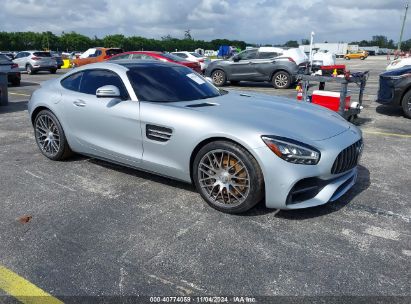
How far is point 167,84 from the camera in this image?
4.32 m

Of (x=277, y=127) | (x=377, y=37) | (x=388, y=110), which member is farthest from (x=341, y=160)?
(x=377, y=37)

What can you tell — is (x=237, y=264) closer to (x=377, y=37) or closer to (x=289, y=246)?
(x=289, y=246)

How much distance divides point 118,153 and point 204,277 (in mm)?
2077

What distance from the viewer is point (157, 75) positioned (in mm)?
4410

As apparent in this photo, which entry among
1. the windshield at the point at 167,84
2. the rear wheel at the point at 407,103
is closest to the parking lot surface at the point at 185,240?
the windshield at the point at 167,84

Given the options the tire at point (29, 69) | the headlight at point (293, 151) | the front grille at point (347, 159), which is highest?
the headlight at point (293, 151)

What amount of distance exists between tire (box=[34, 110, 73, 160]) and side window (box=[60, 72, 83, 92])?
0.44 metres

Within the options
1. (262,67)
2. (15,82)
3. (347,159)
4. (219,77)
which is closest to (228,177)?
(347,159)

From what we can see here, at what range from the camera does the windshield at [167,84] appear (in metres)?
4.13

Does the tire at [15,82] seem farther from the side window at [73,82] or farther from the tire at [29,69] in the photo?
the side window at [73,82]

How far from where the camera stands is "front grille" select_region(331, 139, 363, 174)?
3.33 m

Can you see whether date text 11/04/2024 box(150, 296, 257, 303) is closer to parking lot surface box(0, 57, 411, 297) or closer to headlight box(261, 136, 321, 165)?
parking lot surface box(0, 57, 411, 297)

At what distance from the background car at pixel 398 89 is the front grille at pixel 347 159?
17.5 feet

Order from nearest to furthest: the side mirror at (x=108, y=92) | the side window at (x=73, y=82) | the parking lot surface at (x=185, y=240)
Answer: the parking lot surface at (x=185, y=240)
the side mirror at (x=108, y=92)
the side window at (x=73, y=82)
